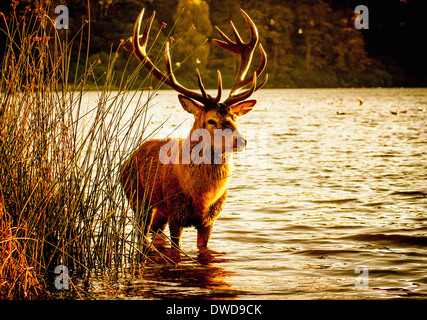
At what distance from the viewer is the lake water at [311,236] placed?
17.5ft

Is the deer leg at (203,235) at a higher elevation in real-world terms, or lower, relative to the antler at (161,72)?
lower

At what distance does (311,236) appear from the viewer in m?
7.22

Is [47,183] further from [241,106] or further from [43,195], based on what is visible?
[241,106]

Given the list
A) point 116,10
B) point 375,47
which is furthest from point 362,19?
point 116,10

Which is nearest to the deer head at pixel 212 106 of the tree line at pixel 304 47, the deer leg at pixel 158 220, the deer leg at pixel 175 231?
the deer leg at pixel 175 231

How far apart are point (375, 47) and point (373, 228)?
73.2 metres

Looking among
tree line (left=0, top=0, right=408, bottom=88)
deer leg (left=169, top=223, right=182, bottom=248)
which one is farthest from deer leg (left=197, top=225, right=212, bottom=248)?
tree line (left=0, top=0, right=408, bottom=88)

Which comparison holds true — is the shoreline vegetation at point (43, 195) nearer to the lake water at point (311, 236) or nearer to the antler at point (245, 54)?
the lake water at point (311, 236)

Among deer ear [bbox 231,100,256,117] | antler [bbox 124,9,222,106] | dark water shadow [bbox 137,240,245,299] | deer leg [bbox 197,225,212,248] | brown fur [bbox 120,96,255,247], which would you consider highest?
antler [bbox 124,9,222,106]

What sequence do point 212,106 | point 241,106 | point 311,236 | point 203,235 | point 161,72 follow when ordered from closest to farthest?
point 212,106, point 241,106, point 161,72, point 203,235, point 311,236

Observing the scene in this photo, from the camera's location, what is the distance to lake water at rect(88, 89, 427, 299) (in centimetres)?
533

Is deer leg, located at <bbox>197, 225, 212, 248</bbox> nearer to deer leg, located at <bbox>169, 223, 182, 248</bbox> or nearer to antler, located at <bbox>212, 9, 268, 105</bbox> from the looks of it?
deer leg, located at <bbox>169, 223, 182, 248</bbox>

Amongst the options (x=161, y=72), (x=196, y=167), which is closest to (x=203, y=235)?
(x=196, y=167)

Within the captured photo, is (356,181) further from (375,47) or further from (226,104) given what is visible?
(375,47)
